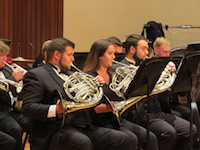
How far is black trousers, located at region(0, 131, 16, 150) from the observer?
358cm

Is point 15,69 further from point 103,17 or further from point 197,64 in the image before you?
point 103,17

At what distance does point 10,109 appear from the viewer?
421 cm

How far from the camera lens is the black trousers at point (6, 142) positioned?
141 inches

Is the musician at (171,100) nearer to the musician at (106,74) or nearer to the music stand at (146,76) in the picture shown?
the musician at (106,74)

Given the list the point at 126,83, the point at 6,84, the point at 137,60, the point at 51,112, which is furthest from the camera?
the point at 137,60

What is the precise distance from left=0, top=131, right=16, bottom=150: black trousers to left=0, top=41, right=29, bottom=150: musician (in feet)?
0.92

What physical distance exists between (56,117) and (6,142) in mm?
548

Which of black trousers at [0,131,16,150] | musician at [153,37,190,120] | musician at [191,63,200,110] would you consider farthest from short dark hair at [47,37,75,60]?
musician at [153,37,190,120]

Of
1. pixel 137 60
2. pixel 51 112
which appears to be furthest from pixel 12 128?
pixel 137 60

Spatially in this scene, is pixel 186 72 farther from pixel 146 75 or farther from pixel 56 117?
pixel 56 117

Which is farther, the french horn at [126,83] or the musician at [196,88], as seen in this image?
the french horn at [126,83]

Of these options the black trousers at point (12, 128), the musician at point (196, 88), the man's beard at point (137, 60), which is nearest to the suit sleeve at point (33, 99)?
the black trousers at point (12, 128)

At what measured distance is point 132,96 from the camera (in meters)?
3.54

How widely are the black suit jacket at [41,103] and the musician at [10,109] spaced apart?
0.51m
